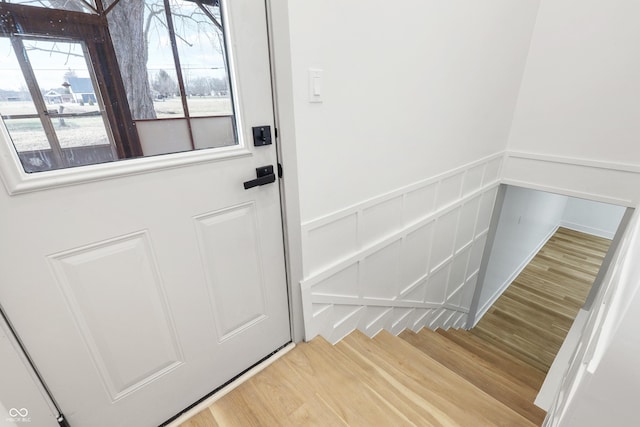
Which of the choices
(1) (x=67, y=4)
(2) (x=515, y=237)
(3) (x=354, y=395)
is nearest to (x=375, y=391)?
(3) (x=354, y=395)

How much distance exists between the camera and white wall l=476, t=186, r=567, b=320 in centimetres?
363

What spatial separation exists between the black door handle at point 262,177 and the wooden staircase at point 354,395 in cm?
91

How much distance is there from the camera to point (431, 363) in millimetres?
1742

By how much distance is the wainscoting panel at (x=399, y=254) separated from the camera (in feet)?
5.06

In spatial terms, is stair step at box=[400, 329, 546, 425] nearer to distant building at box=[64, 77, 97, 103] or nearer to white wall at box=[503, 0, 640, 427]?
white wall at box=[503, 0, 640, 427]

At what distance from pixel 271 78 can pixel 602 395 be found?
1241 millimetres

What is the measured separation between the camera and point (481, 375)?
7.07 feet

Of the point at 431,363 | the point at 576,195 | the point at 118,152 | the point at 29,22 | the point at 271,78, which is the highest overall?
the point at 29,22

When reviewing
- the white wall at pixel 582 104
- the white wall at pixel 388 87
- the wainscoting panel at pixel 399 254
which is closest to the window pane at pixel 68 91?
the white wall at pixel 388 87

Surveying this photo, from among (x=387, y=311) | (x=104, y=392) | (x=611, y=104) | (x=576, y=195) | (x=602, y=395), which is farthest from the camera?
(x=576, y=195)

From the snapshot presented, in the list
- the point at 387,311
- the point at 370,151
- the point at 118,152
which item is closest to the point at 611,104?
the point at 370,151

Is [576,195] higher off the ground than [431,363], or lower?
higher

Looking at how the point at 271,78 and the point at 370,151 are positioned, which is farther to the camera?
the point at 370,151

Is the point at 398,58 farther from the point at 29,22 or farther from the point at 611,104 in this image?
the point at 611,104
